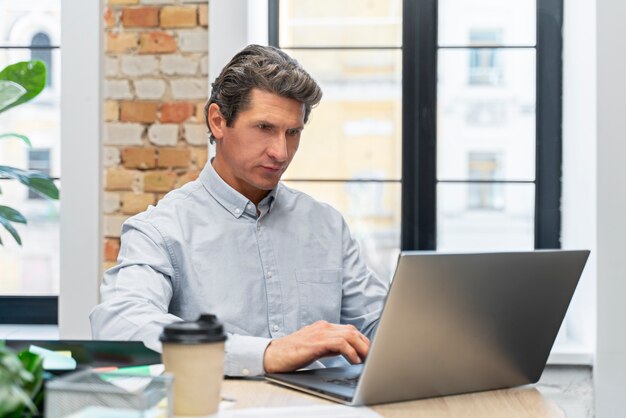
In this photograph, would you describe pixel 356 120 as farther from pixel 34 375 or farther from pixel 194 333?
pixel 34 375

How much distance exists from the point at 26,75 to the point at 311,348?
58.5 inches

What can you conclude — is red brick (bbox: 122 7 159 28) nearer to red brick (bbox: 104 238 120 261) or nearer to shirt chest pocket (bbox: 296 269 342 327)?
red brick (bbox: 104 238 120 261)

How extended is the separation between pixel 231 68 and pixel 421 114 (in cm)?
127

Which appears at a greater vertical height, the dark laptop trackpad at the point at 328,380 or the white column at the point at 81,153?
the white column at the point at 81,153

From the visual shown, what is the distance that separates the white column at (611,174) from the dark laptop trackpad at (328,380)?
60.8 inches

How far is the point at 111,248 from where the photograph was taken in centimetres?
297

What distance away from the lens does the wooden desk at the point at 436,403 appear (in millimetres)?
1270

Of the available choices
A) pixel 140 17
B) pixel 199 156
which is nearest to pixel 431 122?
pixel 199 156

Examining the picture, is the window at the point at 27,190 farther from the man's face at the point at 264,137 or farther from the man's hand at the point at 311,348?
the man's hand at the point at 311,348

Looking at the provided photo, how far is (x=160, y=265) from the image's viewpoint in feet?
5.99

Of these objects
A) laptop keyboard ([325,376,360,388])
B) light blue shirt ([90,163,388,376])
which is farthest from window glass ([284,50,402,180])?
laptop keyboard ([325,376,360,388])

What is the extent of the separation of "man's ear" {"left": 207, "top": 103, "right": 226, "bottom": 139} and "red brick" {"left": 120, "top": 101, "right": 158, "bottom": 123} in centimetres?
92

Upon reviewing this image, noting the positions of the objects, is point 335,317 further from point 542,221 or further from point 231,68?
point 542,221

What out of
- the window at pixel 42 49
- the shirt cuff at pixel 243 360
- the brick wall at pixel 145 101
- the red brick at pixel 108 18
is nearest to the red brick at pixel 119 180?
the brick wall at pixel 145 101
